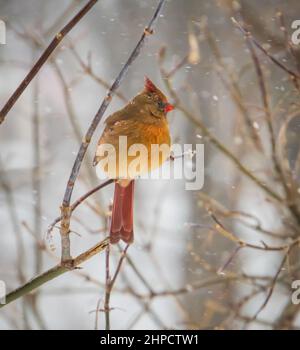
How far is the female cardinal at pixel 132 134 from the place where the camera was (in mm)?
1593

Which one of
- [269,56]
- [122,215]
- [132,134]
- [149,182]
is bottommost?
[122,215]

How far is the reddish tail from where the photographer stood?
58.0 inches

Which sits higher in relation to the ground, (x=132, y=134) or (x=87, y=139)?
(x=132, y=134)

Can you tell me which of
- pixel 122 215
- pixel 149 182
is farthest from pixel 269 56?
pixel 149 182

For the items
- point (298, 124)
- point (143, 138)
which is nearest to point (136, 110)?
point (143, 138)

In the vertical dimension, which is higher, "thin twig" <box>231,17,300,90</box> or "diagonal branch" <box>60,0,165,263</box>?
"thin twig" <box>231,17,300,90</box>

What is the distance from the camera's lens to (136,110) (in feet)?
5.50

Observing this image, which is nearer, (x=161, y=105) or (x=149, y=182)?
(x=161, y=105)

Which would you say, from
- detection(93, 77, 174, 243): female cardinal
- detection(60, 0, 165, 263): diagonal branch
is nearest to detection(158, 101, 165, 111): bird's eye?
detection(93, 77, 174, 243): female cardinal

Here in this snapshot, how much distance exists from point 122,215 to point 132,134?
0.75 ft

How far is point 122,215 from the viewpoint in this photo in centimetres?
156

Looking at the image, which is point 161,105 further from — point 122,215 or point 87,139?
point 87,139

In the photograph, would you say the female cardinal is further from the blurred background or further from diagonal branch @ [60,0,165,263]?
the blurred background
